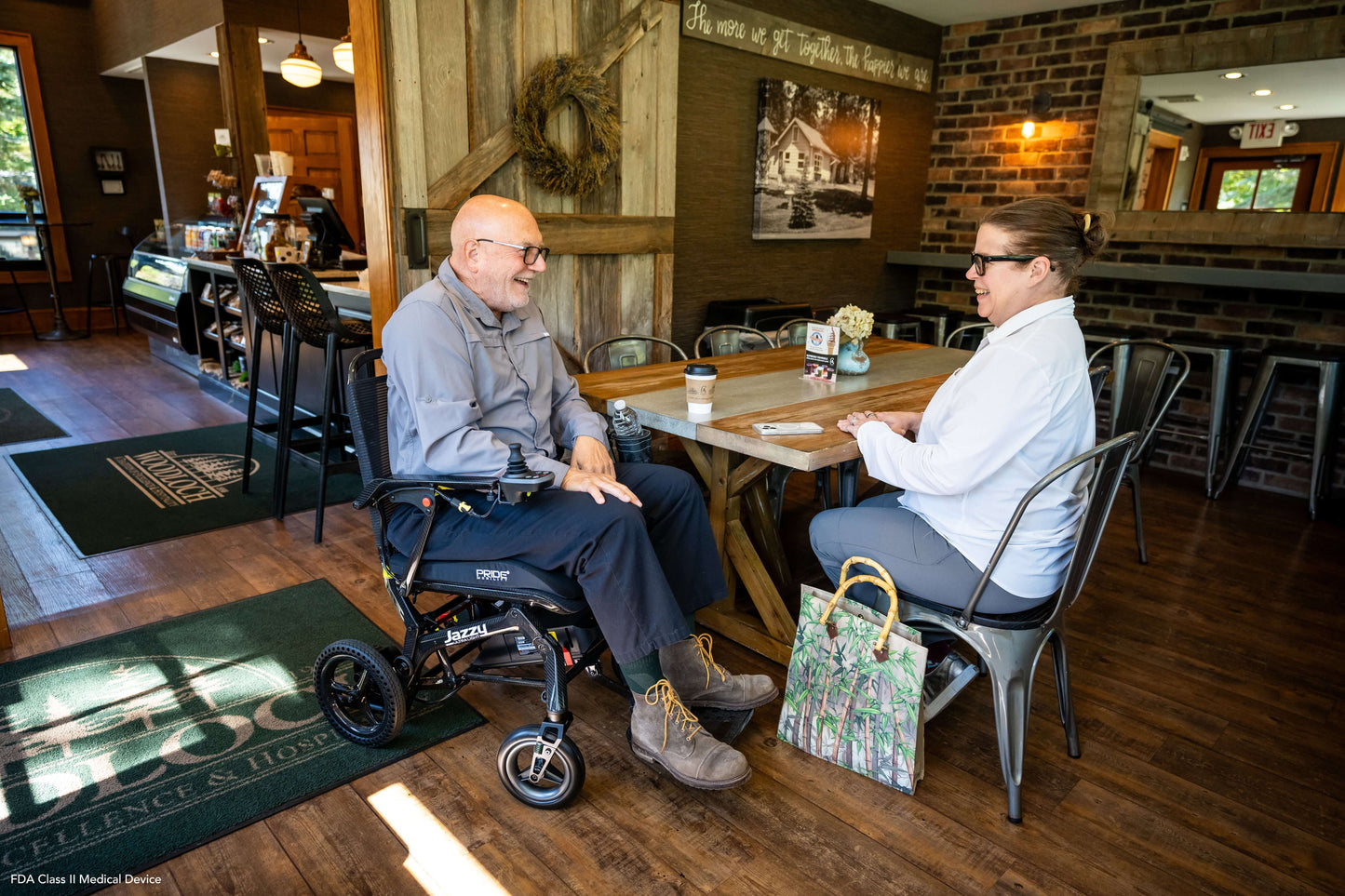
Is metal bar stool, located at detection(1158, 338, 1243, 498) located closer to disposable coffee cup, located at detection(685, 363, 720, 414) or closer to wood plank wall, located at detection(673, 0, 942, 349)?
wood plank wall, located at detection(673, 0, 942, 349)

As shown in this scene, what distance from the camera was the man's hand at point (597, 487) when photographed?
1.82m

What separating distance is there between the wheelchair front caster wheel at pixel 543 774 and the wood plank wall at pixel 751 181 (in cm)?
321

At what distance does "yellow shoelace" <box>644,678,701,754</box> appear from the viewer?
1.83 metres

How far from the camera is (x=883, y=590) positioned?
186 centimetres

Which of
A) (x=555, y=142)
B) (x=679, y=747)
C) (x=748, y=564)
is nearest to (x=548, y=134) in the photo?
(x=555, y=142)

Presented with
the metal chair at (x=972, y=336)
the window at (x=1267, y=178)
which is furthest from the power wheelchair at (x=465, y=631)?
the window at (x=1267, y=178)

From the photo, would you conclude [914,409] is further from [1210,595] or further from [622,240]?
[622,240]

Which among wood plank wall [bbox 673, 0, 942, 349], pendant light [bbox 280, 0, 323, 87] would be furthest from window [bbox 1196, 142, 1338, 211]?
pendant light [bbox 280, 0, 323, 87]

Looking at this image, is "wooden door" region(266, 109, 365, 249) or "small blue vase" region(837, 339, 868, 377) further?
"wooden door" region(266, 109, 365, 249)

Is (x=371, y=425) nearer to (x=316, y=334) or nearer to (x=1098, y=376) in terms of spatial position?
(x=316, y=334)

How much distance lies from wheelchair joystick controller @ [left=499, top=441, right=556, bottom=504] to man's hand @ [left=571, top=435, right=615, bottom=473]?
0.36m

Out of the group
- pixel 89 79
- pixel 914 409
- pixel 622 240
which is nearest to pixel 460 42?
pixel 622 240

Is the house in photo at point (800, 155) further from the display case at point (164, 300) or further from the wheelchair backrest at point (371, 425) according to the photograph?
the display case at point (164, 300)

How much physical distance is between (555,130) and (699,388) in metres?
1.86
